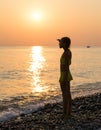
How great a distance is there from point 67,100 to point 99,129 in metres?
1.73

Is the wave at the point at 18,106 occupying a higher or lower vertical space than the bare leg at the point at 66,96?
lower

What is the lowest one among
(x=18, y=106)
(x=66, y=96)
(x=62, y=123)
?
(x=18, y=106)

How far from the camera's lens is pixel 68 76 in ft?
37.6

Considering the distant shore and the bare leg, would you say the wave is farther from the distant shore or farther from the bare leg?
the bare leg

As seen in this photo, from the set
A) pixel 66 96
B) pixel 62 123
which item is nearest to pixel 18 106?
pixel 66 96

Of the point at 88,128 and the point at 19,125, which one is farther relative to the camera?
the point at 19,125

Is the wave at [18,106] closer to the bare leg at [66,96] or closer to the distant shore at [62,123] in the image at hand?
the distant shore at [62,123]

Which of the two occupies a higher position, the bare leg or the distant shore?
the bare leg

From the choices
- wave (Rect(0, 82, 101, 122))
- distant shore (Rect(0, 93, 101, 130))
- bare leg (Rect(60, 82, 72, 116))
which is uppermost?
bare leg (Rect(60, 82, 72, 116))

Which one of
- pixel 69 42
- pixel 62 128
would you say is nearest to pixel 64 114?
pixel 62 128

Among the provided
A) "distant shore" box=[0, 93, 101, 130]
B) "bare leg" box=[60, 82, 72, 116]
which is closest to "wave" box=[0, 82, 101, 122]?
"distant shore" box=[0, 93, 101, 130]

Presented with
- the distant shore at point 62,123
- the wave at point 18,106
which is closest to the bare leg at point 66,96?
the distant shore at point 62,123

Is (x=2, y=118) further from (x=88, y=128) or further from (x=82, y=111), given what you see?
(x=88, y=128)

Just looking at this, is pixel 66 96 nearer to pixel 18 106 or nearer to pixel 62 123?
pixel 62 123
